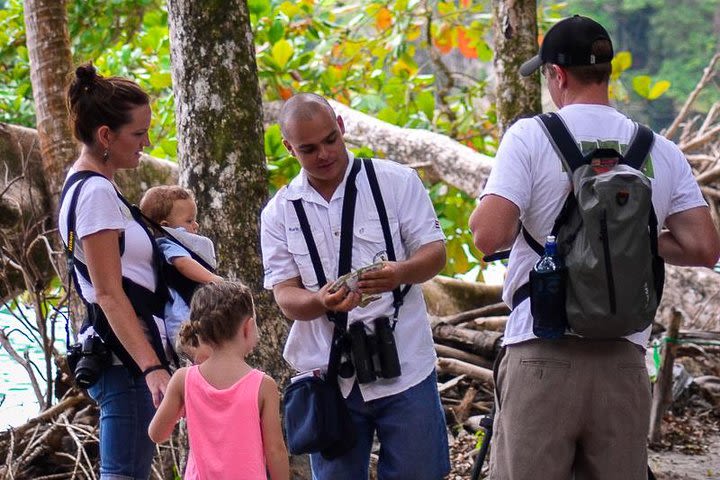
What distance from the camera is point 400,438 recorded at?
3.04 meters

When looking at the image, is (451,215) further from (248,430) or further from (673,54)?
(673,54)

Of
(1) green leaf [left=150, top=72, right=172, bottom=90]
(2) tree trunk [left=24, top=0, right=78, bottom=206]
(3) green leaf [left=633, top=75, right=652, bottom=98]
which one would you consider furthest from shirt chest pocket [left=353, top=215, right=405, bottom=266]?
(3) green leaf [left=633, top=75, right=652, bottom=98]

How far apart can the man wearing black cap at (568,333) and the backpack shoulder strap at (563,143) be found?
18mm

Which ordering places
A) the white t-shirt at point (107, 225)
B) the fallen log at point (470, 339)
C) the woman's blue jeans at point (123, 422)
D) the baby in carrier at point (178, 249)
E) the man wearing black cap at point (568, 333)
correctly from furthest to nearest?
the fallen log at point (470, 339), the baby in carrier at point (178, 249), the woman's blue jeans at point (123, 422), the white t-shirt at point (107, 225), the man wearing black cap at point (568, 333)

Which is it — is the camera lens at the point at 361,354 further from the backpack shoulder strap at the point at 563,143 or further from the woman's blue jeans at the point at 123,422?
the backpack shoulder strap at the point at 563,143

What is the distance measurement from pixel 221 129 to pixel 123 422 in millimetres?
1555

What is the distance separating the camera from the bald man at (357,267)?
3.03 meters

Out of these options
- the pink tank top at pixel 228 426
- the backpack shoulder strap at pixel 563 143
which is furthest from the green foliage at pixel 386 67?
the backpack shoulder strap at pixel 563 143

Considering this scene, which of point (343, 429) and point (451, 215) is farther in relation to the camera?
point (451, 215)

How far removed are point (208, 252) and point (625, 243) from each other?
1450 millimetres

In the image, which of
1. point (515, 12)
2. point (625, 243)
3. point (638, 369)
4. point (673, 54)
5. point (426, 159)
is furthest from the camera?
point (673, 54)

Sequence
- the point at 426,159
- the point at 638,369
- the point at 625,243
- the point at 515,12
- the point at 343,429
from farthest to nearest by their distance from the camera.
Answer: the point at 426,159
the point at 515,12
the point at 343,429
the point at 638,369
the point at 625,243

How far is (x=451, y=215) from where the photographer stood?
7.43m

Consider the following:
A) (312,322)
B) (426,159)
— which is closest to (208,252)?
(312,322)
